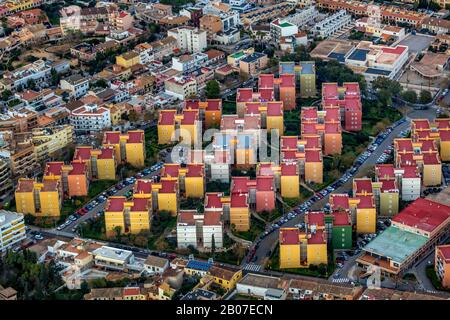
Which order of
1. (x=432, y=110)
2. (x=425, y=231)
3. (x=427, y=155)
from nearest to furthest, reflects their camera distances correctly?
1. (x=425, y=231)
2. (x=427, y=155)
3. (x=432, y=110)

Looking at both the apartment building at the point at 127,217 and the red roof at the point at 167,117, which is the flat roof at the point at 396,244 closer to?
the apartment building at the point at 127,217

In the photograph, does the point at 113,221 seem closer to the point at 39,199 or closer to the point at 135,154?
the point at 39,199

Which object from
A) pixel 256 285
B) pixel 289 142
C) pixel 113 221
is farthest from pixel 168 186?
pixel 256 285

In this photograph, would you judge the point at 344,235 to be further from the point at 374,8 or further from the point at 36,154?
Answer: the point at 374,8

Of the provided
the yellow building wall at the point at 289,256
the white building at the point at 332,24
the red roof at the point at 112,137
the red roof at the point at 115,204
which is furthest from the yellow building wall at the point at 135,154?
the white building at the point at 332,24

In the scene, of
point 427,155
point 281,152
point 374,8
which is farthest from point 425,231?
point 374,8

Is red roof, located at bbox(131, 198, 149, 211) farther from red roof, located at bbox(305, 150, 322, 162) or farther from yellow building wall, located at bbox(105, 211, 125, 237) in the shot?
red roof, located at bbox(305, 150, 322, 162)

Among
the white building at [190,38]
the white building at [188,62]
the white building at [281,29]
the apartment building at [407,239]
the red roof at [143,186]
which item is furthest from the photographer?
the white building at [281,29]
